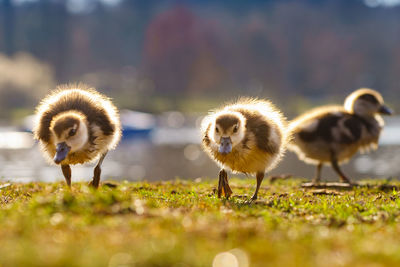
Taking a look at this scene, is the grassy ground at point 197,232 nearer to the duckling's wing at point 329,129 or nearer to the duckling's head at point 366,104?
the duckling's wing at point 329,129

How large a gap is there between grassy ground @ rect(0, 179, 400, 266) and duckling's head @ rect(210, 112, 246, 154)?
82 centimetres

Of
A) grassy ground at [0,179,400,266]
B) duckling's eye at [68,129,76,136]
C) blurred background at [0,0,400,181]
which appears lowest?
grassy ground at [0,179,400,266]

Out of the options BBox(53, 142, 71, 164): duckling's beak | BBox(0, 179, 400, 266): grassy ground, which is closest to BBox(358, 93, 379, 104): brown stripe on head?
BBox(0, 179, 400, 266): grassy ground

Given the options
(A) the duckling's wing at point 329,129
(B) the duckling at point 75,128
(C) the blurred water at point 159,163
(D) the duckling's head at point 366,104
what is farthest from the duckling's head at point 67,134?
(C) the blurred water at point 159,163

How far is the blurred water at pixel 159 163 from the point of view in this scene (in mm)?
23409

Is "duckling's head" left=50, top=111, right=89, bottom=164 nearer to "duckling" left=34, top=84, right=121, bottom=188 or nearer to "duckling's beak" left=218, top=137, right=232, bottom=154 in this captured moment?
"duckling" left=34, top=84, right=121, bottom=188

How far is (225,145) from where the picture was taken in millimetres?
7023

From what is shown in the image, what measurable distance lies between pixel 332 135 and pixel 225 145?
16.2ft

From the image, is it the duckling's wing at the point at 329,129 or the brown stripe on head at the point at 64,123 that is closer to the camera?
the brown stripe on head at the point at 64,123

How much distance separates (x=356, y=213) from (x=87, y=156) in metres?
4.10

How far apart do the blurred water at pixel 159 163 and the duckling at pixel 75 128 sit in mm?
8968

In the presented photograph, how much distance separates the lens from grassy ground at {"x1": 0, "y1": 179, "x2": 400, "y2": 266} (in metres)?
3.94

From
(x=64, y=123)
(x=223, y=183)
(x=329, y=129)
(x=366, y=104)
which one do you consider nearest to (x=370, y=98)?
(x=366, y=104)

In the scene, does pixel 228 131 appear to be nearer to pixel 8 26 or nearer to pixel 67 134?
pixel 67 134
